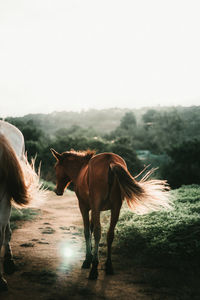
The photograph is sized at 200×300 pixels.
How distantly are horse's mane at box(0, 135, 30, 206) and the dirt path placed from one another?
1260 millimetres

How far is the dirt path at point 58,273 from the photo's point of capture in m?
3.91

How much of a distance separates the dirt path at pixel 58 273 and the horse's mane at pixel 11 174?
49.6 inches

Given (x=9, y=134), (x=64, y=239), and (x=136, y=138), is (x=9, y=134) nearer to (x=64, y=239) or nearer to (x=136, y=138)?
(x=64, y=239)

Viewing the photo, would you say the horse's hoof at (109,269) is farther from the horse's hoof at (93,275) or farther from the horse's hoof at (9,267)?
the horse's hoof at (9,267)

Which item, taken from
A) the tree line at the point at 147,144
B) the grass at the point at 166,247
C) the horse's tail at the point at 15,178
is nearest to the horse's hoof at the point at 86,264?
the grass at the point at 166,247

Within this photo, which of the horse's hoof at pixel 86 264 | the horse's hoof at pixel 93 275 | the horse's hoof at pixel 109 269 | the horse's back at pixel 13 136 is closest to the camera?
the horse's hoof at pixel 93 275

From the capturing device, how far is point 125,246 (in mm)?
6062

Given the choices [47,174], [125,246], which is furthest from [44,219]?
[47,174]

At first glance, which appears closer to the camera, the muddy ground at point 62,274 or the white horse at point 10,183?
the white horse at point 10,183

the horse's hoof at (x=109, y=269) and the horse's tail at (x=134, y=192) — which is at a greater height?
the horse's tail at (x=134, y=192)

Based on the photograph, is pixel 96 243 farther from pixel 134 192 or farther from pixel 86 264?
pixel 134 192

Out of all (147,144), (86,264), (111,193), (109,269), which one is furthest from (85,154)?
(147,144)

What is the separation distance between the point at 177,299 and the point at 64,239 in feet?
11.7

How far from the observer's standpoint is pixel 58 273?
4660 millimetres
